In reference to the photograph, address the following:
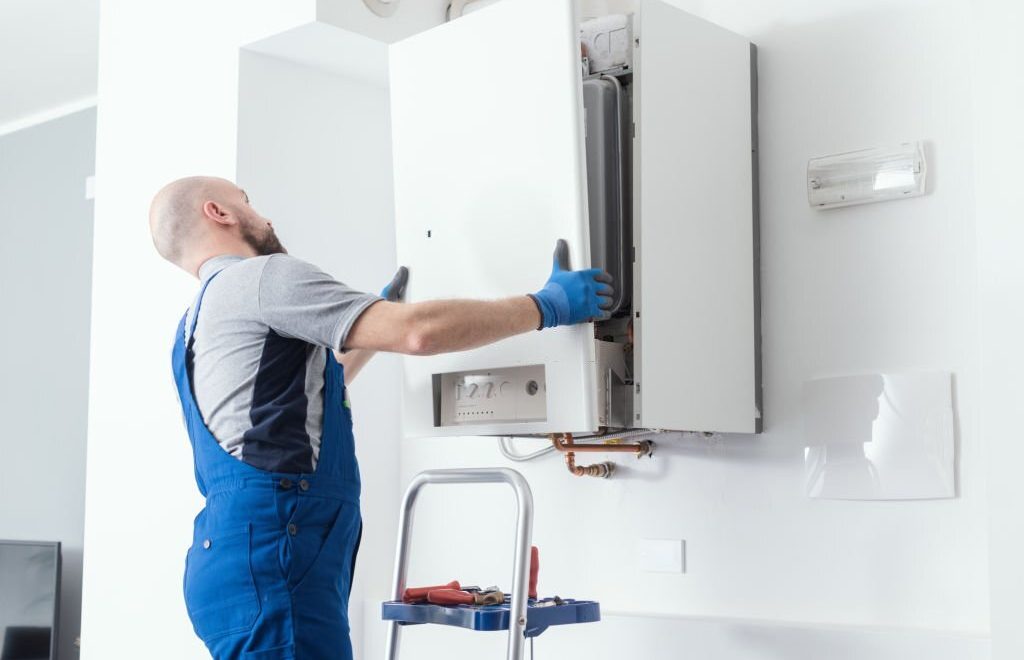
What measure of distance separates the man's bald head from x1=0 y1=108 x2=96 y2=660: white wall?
2.70 m

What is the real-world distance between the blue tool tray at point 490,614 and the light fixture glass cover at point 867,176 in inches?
38.5

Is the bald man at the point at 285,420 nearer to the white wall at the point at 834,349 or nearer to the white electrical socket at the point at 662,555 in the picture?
the white wall at the point at 834,349

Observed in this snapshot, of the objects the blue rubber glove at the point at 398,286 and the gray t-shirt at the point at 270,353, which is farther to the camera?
the blue rubber glove at the point at 398,286

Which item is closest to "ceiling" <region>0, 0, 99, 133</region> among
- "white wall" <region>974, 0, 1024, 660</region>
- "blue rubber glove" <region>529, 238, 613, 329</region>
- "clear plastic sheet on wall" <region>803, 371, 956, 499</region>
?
"blue rubber glove" <region>529, 238, 613, 329</region>

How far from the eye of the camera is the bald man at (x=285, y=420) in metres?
1.99

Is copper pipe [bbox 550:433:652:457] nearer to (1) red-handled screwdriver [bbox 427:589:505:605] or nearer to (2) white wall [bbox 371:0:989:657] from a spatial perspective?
(2) white wall [bbox 371:0:989:657]

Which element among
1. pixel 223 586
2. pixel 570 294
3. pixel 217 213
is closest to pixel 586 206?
pixel 570 294

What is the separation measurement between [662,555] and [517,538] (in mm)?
610

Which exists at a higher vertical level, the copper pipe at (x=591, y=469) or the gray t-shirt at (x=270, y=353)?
the gray t-shirt at (x=270, y=353)

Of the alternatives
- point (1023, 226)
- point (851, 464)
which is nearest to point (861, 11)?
point (1023, 226)

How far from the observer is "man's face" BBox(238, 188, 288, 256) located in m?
2.31

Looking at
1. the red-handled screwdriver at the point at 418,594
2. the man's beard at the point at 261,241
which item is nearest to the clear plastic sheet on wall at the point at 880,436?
the red-handled screwdriver at the point at 418,594

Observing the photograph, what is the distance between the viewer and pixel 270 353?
2078 mm

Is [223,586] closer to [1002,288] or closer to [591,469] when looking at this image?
[591,469]
